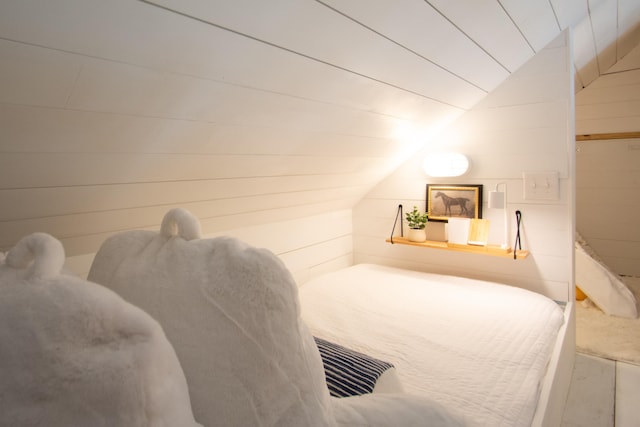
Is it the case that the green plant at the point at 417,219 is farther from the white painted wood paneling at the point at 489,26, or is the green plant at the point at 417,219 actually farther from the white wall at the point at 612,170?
the white wall at the point at 612,170

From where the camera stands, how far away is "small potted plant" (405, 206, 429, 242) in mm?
2240

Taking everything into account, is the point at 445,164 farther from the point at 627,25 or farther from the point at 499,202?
the point at 627,25

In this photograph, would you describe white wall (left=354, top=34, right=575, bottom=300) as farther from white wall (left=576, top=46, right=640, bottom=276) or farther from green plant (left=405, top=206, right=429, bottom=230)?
white wall (left=576, top=46, right=640, bottom=276)

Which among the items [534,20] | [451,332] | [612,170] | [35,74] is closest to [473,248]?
[451,332]

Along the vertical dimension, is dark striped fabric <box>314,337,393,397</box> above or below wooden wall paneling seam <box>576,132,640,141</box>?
below

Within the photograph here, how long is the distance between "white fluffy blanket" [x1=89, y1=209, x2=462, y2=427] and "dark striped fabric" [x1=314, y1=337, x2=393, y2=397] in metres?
0.20

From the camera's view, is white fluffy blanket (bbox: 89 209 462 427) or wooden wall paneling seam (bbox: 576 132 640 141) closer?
white fluffy blanket (bbox: 89 209 462 427)

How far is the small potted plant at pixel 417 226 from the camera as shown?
224cm

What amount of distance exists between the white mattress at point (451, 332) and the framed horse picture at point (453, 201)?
0.37 metres

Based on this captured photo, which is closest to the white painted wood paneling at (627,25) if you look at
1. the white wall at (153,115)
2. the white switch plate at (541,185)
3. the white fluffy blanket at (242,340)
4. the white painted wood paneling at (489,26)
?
the white painted wood paneling at (489,26)

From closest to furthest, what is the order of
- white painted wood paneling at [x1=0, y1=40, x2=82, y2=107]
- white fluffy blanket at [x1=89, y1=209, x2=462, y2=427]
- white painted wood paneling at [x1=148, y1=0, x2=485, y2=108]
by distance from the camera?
white fluffy blanket at [x1=89, y1=209, x2=462, y2=427]
white painted wood paneling at [x1=0, y1=40, x2=82, y2=107]
white painted wood paneling at [x1=148, y1=0, x2=485, y2=108]

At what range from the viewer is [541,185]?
197cm

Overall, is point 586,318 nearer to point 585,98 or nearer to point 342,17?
point 585,98

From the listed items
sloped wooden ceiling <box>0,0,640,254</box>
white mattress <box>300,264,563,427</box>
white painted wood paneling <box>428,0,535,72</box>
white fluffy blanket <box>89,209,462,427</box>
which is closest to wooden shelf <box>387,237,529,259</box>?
Answer: white mattress <box>300,264,563,427</box>
